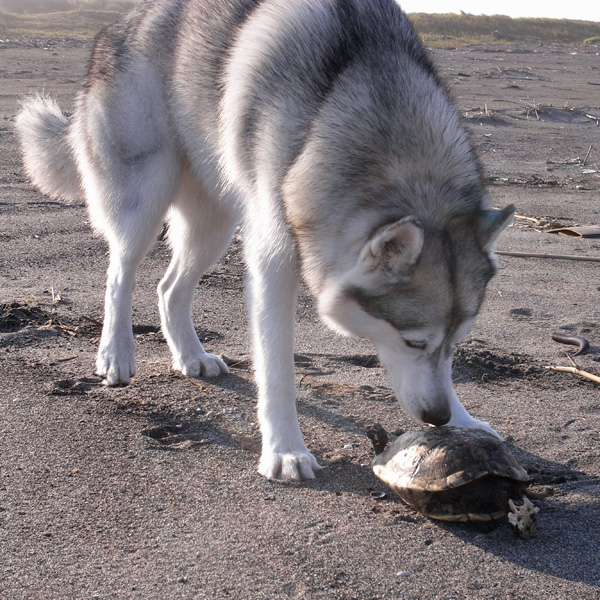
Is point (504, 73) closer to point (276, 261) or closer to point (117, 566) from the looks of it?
point (276, 261)

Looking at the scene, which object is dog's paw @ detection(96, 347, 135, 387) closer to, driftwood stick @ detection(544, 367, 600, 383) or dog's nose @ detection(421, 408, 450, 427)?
dog's nose @ detection(421, 408, 450, 427)

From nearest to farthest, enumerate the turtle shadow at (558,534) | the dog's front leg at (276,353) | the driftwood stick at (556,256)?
the turtle shadow at (558,534), the dog's front leg at (276,353), the driftwood stick at (556,256)

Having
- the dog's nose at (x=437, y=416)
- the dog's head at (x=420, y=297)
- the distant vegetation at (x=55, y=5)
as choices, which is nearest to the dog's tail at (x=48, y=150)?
the dog's head at (x=420, y=297)

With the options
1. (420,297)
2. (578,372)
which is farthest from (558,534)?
(578,372)

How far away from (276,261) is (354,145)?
60 centimetres

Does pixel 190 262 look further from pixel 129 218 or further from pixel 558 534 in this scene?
pixel 558 534

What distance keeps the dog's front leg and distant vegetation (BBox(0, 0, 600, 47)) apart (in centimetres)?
2342

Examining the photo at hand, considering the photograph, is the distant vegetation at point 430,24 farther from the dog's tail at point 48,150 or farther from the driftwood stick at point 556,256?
the dog's tail at point 48,150

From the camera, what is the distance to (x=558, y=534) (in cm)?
263

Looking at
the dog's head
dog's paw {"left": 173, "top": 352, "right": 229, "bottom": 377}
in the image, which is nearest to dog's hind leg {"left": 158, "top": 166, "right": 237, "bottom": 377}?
dog's paw {"left": 173, "top": 352, "right": 229, "bottom": 377}

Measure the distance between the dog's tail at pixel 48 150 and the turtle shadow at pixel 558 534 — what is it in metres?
3.39

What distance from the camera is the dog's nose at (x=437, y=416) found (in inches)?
114

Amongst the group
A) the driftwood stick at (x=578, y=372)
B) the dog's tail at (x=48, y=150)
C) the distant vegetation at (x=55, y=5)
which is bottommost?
the driftwood stick at (x=578, y=372)

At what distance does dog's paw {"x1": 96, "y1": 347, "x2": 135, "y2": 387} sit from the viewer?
3762 millimetres
